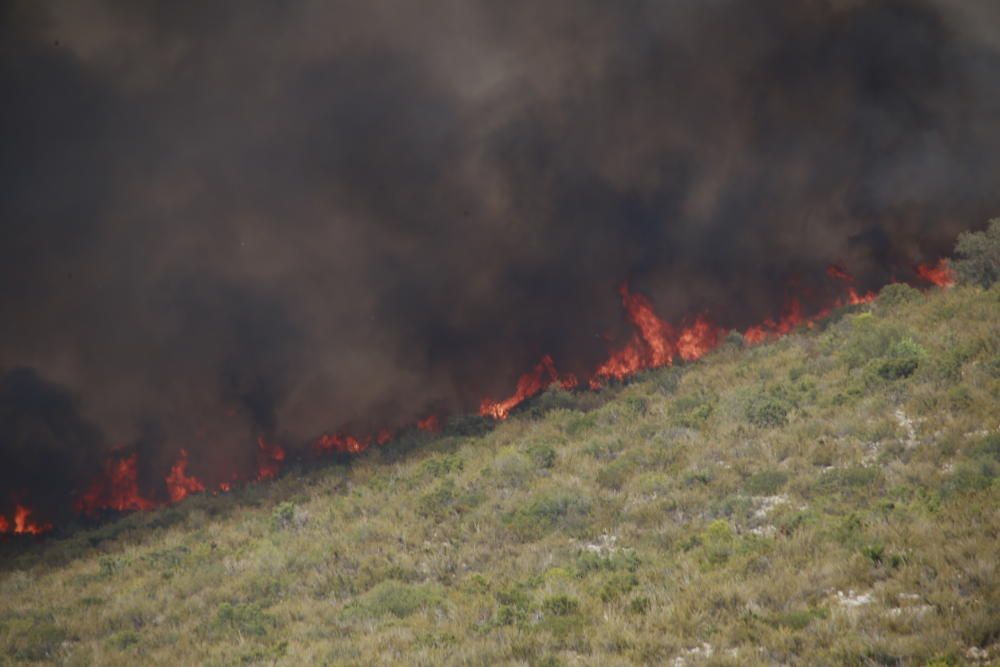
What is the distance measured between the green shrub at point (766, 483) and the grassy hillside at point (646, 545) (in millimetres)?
44

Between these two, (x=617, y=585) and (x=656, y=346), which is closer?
(x=617, y=585)

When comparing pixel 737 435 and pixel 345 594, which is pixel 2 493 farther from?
pixel 737 435

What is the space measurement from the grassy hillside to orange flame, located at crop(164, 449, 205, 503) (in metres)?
9.39

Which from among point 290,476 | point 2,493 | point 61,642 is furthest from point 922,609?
point 2,493

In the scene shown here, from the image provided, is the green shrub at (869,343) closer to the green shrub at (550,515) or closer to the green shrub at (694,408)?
the green shrub at (694,408)

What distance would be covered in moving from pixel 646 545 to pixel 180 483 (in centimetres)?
3183

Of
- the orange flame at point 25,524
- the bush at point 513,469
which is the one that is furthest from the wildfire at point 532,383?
the orange flame at point 25,524

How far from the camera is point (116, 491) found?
39.7m

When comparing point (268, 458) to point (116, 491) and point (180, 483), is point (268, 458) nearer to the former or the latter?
point (180, 483)

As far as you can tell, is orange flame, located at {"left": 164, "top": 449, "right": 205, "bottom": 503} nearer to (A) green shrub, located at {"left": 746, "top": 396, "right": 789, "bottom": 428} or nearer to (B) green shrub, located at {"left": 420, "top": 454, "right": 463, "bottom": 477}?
(B) green shrub, located at {"left": 420, "top": 454, "right": 463, "bottom": 477}

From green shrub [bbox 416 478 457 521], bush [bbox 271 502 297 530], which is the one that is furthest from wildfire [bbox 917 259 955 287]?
bush [bbox 271 502 297 530]

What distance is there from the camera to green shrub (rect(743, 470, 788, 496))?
609 inches

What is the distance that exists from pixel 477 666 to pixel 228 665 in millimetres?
5001

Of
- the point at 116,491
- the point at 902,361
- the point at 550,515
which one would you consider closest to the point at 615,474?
the point at 550,515
